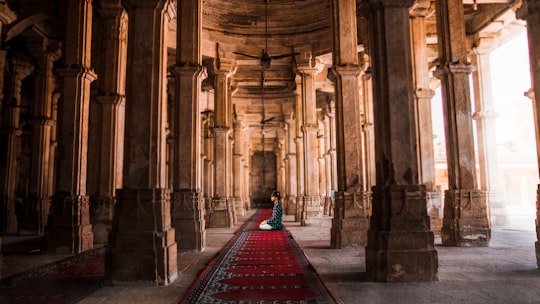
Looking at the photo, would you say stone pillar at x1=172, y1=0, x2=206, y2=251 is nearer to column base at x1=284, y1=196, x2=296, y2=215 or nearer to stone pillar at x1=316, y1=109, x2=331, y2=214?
column base at x1=284, y1=196, x2=296, y2=215

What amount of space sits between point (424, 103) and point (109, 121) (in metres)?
8.75

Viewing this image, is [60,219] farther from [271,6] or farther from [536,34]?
[271,6]

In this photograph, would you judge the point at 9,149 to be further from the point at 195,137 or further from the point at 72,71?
the point at 195,137

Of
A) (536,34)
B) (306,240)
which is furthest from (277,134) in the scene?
(536,34)

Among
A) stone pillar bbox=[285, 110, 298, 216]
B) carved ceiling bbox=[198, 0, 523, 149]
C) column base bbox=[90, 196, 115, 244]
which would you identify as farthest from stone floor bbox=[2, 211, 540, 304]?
stone pillar bbox=[285, 110, 298, 216]

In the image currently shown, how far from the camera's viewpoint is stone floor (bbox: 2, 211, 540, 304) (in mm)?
4438

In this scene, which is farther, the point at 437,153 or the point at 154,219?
the point at 437,153

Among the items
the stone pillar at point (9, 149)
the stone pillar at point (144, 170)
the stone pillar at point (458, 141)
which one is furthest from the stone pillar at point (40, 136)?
the stone pillar at point (458, 141)

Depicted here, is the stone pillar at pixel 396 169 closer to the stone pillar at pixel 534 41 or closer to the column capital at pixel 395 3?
the column capital at pixel 395 3

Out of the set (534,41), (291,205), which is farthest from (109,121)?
(291,205)

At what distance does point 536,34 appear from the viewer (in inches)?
241

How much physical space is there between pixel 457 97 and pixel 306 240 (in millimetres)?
5111

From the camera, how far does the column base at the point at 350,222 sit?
8727 millimetres

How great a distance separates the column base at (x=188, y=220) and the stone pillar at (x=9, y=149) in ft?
28.2
